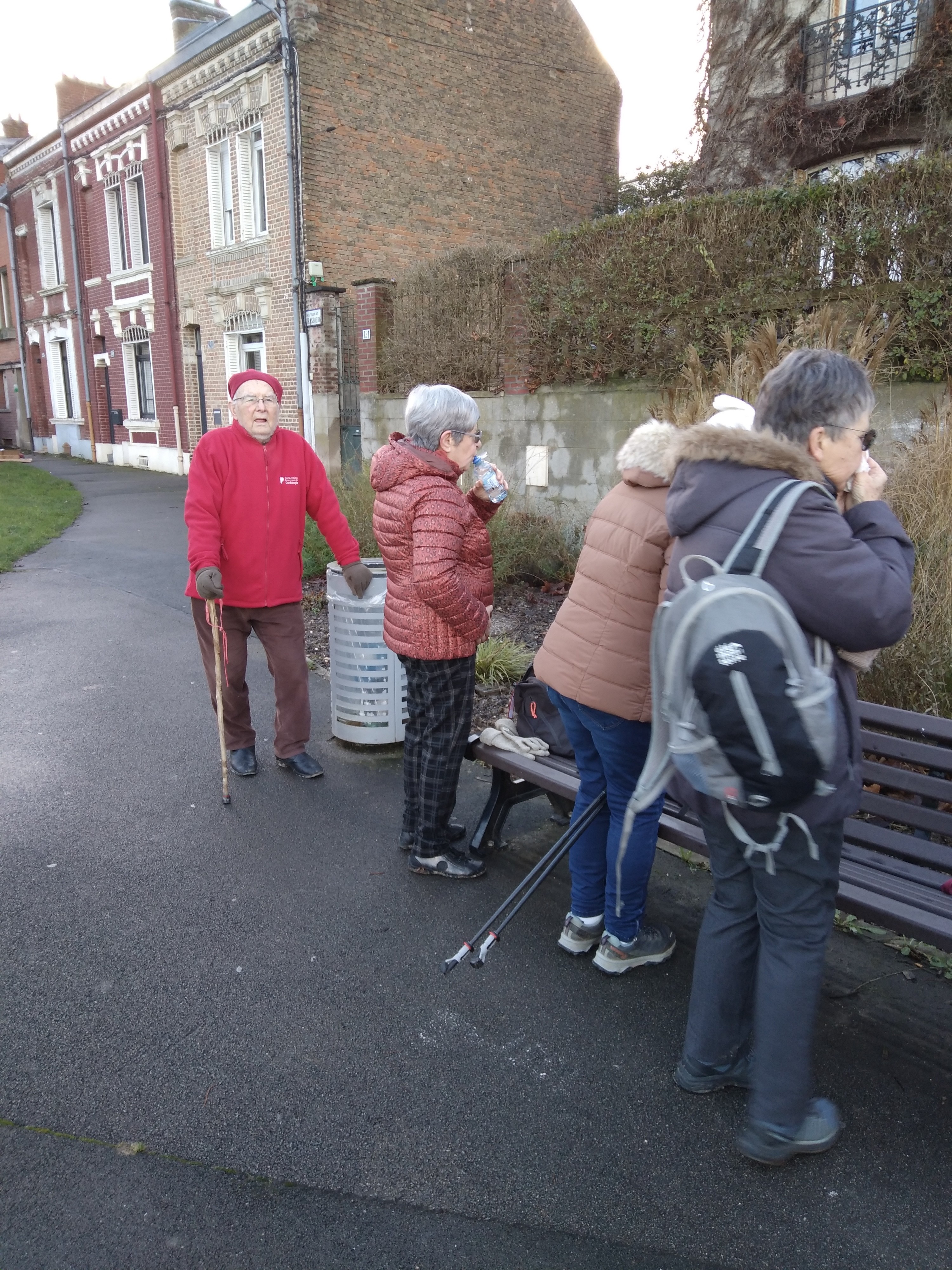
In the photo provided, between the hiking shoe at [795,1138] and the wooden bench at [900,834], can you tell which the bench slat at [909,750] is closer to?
the wooden bench at [900,834]

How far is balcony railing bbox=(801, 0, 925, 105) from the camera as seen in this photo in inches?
452

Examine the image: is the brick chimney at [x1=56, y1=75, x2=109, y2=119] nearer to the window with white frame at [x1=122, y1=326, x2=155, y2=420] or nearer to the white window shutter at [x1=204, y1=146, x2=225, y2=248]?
the window with white frame at [x1=122, y1=326, x2=155, y2=420]

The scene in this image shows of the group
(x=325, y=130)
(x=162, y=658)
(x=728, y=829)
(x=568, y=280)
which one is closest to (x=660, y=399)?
(x=568, y=280)

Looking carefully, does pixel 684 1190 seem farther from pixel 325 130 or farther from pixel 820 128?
pixel 325 130

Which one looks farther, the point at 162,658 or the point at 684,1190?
the point at 162,658

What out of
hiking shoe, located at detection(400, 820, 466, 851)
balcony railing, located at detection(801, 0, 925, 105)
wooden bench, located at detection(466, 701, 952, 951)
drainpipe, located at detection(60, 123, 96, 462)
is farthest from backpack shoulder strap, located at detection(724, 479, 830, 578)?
drainpipe, located at detection(60, 123, 96, 462)

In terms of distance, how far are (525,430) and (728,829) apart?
778 centimetres

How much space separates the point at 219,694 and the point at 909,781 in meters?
3.19

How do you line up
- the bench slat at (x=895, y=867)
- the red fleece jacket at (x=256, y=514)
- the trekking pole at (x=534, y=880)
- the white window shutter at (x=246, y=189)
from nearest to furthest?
the bench slat at (x=895, y=867) → the trekking pole at (x=534, y=880) → the red fleece jacket at (x=256, y=514) → the white window shutter at (x=246, y=189)

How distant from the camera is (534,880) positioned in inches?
125

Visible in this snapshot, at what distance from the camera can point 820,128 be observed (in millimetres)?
11992

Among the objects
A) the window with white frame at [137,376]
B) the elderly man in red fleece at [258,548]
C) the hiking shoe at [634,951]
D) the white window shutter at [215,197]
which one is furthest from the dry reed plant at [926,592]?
the window with white frame at [137,376]

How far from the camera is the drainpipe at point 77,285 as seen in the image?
2330 cm

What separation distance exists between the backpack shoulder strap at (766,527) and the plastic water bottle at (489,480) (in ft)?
5.32
